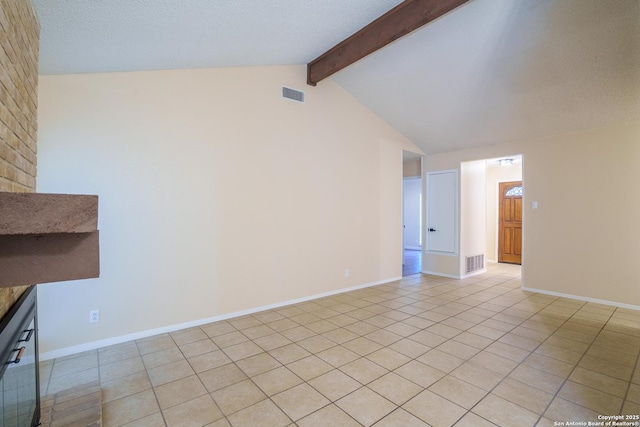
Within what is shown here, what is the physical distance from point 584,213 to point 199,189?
5.47 m

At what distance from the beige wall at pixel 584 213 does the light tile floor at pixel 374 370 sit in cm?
63

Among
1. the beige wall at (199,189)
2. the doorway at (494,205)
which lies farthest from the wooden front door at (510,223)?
the beige wall at (199,189)

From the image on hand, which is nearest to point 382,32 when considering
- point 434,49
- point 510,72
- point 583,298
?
point 434,49

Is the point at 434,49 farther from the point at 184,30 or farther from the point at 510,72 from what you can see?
the point at 184,30

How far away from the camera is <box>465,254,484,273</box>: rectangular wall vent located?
5945mm

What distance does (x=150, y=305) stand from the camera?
3.08m

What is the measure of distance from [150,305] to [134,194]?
1.18 meters

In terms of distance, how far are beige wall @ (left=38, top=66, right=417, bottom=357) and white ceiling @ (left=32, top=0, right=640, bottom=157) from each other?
31 cm

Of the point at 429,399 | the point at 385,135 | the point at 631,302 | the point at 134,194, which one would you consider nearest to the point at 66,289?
the point at 134,194

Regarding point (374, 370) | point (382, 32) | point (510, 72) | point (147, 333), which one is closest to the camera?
point (374, 370)

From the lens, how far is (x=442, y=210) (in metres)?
5.99

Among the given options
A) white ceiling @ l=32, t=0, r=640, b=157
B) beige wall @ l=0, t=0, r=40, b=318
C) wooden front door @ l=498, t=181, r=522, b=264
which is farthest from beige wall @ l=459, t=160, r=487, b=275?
beige wall @ l=0, t=0, r=40, b=318

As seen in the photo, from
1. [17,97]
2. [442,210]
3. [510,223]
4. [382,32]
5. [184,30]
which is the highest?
[382,32]

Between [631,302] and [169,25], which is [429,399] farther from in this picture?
[631,302]
